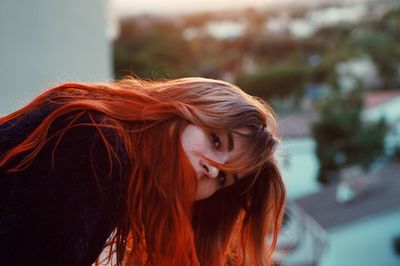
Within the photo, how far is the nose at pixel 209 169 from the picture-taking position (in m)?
0.98

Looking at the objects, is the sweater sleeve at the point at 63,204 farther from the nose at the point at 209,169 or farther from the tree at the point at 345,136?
the tree at the point at 345,136

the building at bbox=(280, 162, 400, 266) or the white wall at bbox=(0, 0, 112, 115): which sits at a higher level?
the white wall at bbox=(0, 0, 112, 115)

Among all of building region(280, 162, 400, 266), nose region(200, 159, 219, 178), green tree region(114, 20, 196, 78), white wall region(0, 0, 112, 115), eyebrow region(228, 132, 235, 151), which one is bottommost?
building region(280, 162, 400, 266)

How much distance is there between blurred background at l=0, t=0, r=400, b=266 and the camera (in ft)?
10.00

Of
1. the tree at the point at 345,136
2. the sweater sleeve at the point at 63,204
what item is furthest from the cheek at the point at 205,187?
the tree at the point at 345,136

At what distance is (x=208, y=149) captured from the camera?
97cm

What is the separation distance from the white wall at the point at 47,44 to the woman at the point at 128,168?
1.37 metres

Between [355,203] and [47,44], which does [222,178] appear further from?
[355,203]

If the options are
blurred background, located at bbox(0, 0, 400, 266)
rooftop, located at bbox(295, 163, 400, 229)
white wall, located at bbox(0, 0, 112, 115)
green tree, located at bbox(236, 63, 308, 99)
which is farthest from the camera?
green tree, located at bbox(236, 63, 308, 99)

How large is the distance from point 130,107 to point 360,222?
1376 cm

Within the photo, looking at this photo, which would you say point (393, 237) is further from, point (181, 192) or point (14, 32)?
point (181, 192)

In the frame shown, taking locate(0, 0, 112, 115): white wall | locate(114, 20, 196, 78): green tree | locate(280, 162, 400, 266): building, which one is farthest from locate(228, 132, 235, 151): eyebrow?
locate(114, 20, 196, 78): green tree

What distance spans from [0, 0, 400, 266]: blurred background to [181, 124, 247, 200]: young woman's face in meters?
1.81

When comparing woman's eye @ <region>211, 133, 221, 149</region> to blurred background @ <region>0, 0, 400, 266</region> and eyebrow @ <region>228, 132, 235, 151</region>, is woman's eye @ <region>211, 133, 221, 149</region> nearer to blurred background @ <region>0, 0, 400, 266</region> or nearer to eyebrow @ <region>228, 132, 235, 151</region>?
eyebrow @ <region>228, 132, 235, 151</region>
